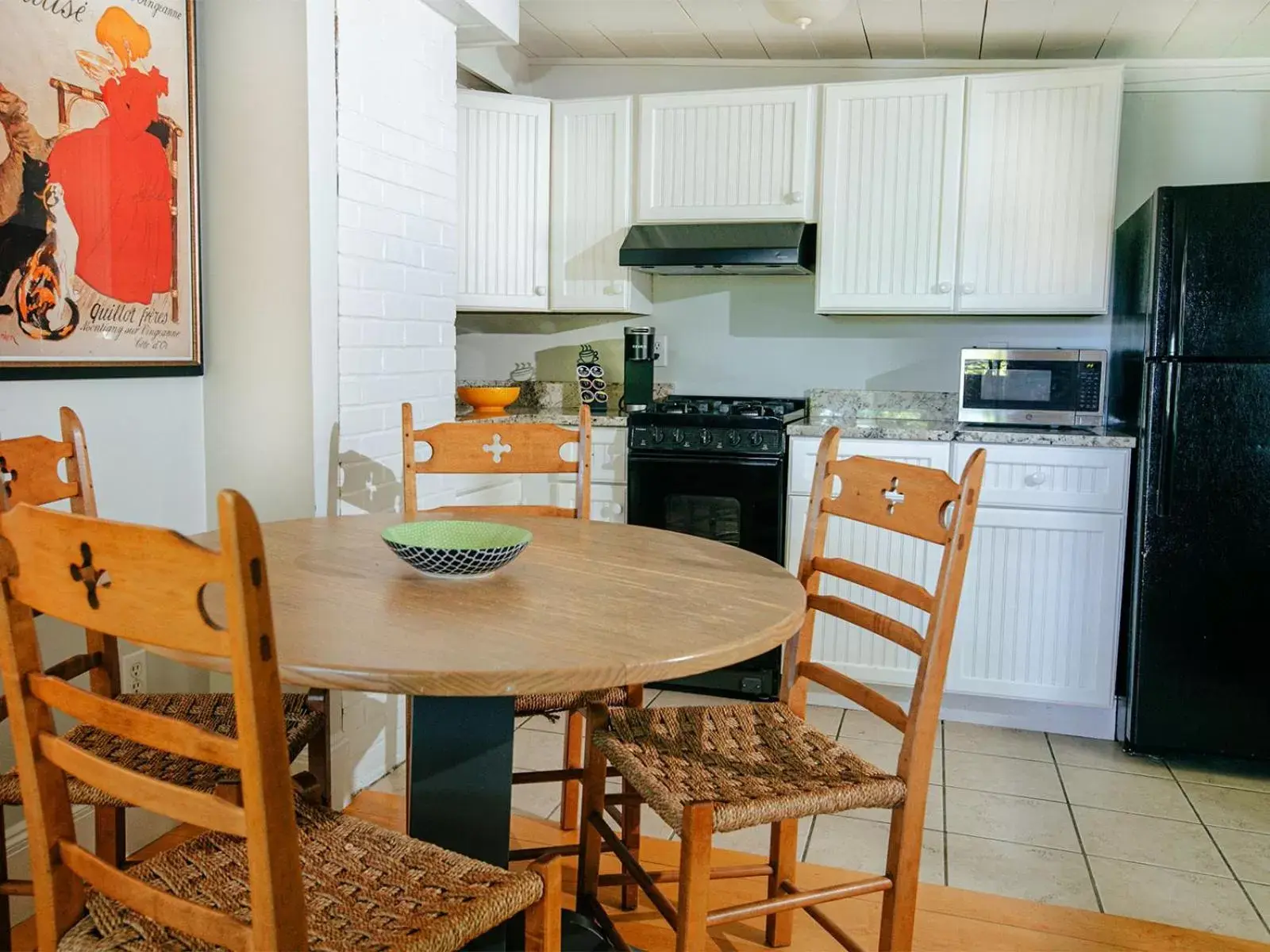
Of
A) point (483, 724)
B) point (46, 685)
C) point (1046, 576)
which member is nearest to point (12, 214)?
point (46, 685)

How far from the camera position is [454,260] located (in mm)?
3100

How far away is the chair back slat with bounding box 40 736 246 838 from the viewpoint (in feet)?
3.12

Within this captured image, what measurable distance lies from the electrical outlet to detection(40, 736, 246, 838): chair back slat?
1.34m

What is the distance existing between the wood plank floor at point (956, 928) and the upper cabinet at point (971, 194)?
6.51 ft

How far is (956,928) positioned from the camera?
2.06m

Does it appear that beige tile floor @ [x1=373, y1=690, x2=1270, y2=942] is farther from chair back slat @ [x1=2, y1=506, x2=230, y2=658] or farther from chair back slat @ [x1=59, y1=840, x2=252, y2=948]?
chair back slat @ [x1=2, y1=506, x2=230, y2=658]

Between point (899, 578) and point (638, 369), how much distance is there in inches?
91.7

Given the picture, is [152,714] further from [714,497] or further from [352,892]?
[714,497]

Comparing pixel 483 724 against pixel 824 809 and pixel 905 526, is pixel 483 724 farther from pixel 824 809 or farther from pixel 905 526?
pixel 905 526

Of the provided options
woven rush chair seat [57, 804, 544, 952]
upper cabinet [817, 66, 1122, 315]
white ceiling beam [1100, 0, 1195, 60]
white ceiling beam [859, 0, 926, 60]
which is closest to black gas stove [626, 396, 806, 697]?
upper cabinet [817, 66, 1122, 315]

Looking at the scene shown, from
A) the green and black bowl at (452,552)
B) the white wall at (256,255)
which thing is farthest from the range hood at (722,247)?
the green and black bowl at (452,552)

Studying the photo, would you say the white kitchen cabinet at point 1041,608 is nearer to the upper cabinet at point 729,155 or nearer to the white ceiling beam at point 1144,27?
the upper cabinet at point 729,155

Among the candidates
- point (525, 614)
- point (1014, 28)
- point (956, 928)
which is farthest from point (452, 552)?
point (1014, 28)

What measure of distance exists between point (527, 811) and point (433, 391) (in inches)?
48.7
